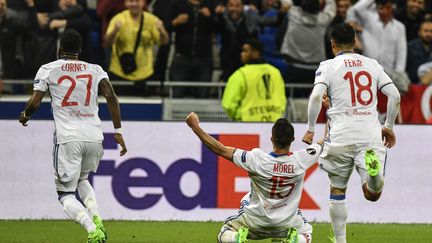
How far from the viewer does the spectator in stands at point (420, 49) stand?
19.8 metres

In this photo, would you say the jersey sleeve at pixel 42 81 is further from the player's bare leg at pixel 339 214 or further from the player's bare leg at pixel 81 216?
the player's bare leg at pixel 339 214

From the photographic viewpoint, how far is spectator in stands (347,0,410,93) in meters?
19.2

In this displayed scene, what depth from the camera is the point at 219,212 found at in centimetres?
1587

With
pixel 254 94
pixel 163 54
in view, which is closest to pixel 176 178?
pixel 254 94

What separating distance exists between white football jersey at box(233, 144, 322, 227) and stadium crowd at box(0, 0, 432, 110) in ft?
25.8

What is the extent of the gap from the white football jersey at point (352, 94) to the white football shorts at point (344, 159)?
0.22ft

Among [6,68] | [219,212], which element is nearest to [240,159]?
[219,212]

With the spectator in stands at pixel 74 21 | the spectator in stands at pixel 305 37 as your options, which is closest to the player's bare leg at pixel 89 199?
the spectator in stands at pixel 74 21

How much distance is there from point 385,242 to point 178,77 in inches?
259

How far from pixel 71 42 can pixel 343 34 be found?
9.52 ft

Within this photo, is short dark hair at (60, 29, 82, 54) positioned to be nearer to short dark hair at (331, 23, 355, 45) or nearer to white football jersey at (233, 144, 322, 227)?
white football jersey at (233, 144, 322, 227)

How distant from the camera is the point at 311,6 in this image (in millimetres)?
18984

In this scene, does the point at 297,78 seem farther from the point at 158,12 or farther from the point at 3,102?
the point at 3,102

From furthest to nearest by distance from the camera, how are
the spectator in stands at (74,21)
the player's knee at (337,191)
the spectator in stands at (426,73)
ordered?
1. the spectator in stands at (426,73)
2. the spectator in stands at (74,21)
3. the player's knee at (337,191)
